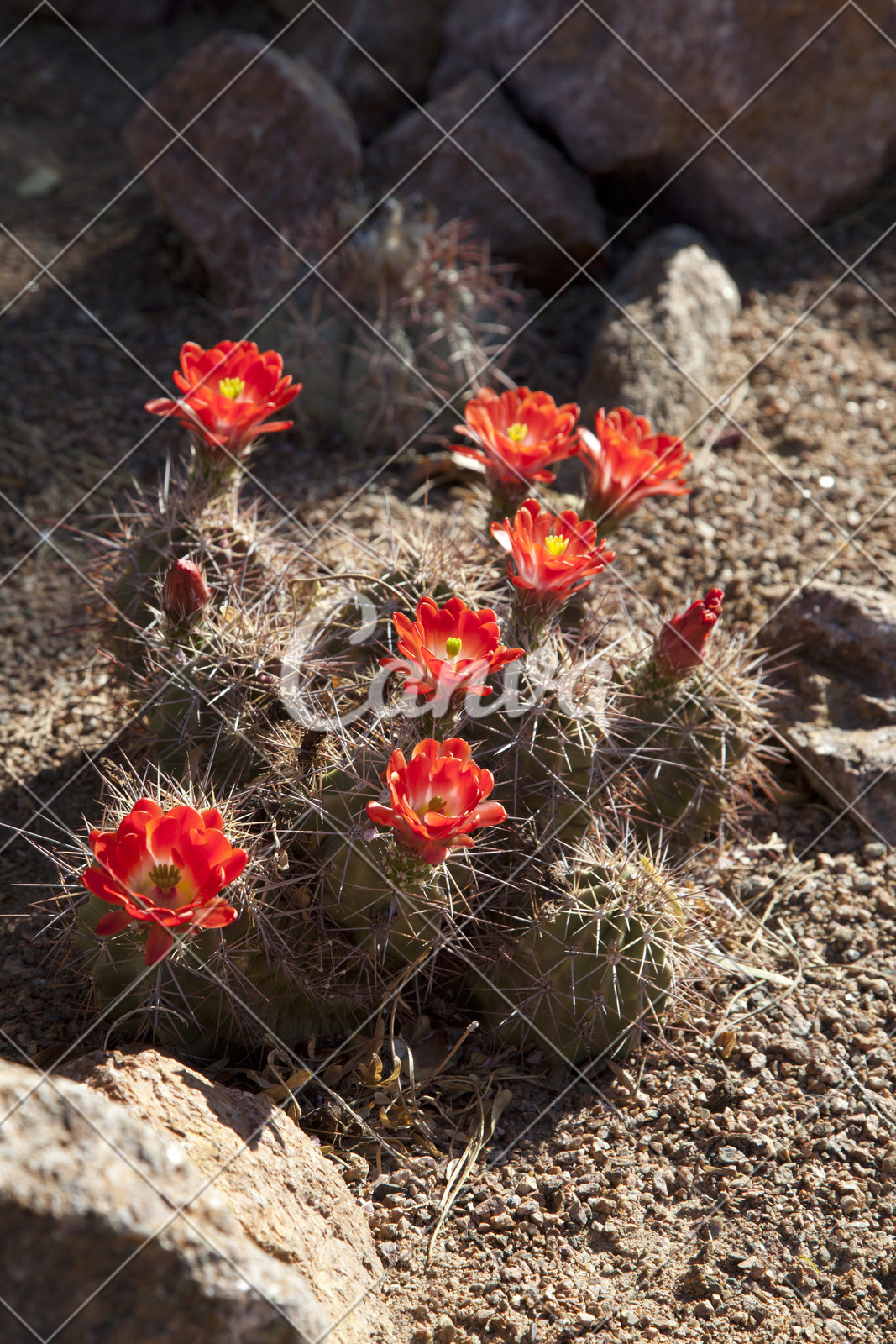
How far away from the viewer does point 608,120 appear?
517 cm

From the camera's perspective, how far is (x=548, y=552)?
2.34 meters

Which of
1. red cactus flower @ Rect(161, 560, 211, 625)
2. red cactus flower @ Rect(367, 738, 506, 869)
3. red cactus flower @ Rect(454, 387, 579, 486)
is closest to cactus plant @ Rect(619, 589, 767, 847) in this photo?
red cactus flower @ Rect(454, 387, 579, 486)

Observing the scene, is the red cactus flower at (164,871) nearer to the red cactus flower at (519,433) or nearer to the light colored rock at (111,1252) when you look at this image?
the light colored rock at (111,1252)

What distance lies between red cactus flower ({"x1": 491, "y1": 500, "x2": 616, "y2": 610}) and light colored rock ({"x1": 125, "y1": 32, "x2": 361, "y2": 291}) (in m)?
3.07

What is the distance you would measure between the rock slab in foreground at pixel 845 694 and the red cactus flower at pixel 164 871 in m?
1.95

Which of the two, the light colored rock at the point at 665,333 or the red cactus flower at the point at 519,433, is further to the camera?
the light colored rock at the point at 665,333

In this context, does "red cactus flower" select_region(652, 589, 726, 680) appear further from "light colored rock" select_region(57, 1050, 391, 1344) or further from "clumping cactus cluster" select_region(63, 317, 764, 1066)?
"light colored rock" select_region(57, 1050, 391, 1344)

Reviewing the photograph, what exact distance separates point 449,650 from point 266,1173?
1008 millimetres

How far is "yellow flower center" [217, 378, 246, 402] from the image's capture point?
260cm

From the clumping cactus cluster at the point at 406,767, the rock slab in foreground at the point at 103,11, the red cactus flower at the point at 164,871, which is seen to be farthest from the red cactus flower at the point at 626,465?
the rock slab in foreground at the point at 103,11

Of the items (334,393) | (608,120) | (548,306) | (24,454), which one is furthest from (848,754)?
(608,120)

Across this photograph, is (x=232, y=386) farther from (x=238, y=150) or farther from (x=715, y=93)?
(x=715, y=93)

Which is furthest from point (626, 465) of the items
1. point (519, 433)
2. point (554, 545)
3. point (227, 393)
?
point (227, 393)

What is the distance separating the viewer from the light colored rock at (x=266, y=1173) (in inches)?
70.8
